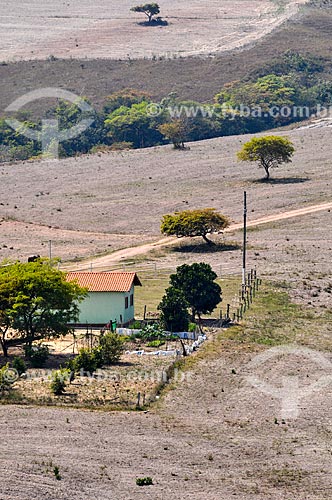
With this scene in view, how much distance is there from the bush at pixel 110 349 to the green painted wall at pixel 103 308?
8.18 m

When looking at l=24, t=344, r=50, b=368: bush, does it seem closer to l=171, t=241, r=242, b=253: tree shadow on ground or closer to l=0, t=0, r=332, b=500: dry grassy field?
l=0, t=0, r=332, b=500: dry grassy field

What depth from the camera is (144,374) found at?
6159 cm

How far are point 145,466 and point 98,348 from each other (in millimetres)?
17089

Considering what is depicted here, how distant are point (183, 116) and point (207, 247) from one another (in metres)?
80.3

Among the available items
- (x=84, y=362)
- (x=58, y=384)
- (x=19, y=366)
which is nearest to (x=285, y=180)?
(x=84, y=362)

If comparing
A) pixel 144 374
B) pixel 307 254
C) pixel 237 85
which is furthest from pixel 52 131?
pixel 144 374

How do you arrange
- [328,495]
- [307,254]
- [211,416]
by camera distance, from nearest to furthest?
[328,495]
[211,416]
[307,254]

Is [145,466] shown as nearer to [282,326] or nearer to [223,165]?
[282,326]

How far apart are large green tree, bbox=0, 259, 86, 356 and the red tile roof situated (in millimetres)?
5409

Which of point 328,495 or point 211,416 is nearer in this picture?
point 328,495

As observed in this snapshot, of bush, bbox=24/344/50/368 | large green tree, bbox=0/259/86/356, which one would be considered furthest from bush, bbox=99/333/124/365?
large green tree, bbox=0/259/86/356

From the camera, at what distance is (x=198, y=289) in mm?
73562

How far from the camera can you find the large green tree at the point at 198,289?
73375 mm

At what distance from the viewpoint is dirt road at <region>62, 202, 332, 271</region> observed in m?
95.5
